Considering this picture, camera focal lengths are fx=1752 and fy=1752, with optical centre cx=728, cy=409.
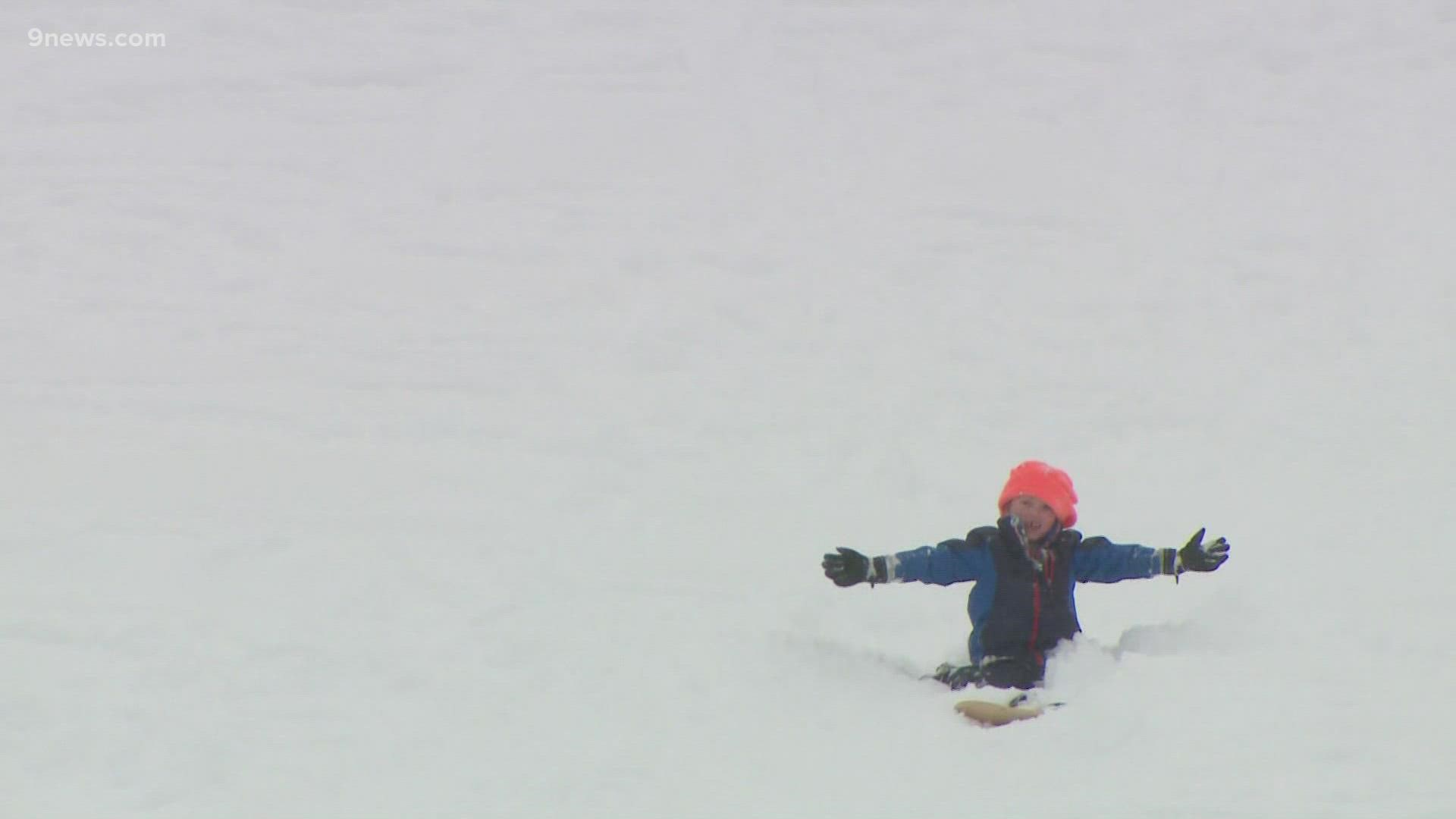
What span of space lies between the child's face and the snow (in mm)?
356

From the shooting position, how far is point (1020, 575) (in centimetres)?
503

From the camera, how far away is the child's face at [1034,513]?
5.05 m

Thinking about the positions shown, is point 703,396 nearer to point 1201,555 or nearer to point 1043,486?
point 1043,486

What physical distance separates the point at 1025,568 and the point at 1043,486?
241 mm

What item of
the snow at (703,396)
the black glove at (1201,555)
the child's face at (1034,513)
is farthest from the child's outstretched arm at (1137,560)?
the snow at (703,396)

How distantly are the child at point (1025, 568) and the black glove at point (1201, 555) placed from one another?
2cm

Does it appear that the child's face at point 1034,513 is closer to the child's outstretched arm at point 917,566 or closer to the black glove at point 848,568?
the child's outstretched arm at point 917,566

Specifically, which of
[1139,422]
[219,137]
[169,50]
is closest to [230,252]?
[219,137]

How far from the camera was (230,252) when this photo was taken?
902 centimetres

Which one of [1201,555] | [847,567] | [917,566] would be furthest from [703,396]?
[1201,555]
